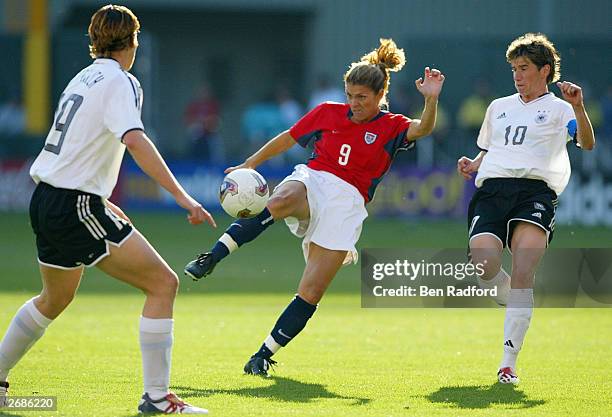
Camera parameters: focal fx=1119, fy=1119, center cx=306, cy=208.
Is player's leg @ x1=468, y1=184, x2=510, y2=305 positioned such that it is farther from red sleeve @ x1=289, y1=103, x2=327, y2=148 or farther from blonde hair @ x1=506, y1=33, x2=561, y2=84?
red sleeve @ x1=289, y1=103, x2=327, y2=148

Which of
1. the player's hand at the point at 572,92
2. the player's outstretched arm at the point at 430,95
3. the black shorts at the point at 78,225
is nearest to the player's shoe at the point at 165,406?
the black shorts at the point at 78,225

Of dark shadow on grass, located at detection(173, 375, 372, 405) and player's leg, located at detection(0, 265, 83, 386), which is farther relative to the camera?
dark shadow on grass, located at detection(173, 375, 372, 405)

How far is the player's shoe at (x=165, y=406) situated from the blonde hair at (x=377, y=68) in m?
2.58

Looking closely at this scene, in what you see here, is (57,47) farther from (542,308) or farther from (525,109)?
(525,109)

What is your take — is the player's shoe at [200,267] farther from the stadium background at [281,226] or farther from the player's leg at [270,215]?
the stadium background at [281,226]

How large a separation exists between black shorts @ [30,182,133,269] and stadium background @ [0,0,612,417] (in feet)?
2.96

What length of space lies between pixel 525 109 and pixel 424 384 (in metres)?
2.02

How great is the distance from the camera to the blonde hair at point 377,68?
741 centimetres

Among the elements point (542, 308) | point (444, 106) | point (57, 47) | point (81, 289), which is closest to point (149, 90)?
point (57, 47)

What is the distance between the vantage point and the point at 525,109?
768cm

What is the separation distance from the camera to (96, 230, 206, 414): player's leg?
5.81 metres

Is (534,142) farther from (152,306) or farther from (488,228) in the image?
(152,306)

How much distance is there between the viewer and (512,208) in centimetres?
754
